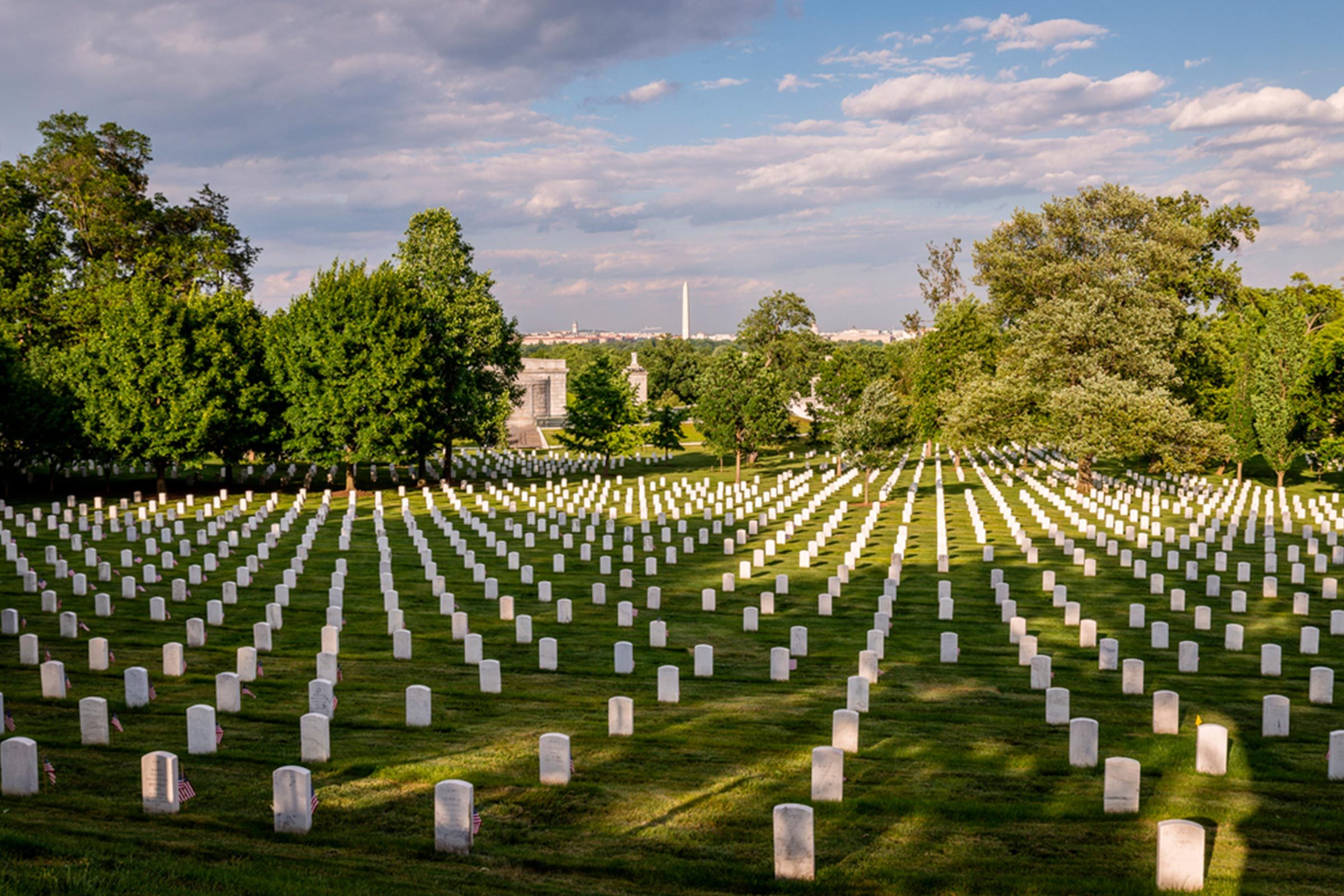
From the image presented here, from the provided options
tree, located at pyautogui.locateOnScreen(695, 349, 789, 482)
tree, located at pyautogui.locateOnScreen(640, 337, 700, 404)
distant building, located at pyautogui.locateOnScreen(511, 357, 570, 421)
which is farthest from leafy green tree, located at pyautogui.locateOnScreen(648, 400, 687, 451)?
tree, located at pyautogui.locateOnScreen(640, 337, 700, 404)

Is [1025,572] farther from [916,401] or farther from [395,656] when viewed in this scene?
[916,401]

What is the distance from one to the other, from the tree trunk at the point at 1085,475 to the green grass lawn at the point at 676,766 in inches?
819

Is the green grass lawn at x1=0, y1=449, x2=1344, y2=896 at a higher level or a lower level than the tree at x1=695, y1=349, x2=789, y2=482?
lower

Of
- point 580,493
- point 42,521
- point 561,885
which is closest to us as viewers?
point 561,885

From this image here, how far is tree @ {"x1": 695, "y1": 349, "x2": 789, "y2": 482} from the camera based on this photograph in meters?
48.0

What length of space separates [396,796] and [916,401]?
50.1m

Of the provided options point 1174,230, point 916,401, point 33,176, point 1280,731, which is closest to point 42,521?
point 33,176

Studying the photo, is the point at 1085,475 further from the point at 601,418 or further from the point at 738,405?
the point at 601,418

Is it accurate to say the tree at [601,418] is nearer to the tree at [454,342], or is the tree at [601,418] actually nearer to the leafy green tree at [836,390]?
the tree at [454,342]

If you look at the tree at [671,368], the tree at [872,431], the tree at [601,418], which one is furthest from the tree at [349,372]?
the tree at [671,368]

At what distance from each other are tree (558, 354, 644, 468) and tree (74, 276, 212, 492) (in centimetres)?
1667

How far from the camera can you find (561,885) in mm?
7297

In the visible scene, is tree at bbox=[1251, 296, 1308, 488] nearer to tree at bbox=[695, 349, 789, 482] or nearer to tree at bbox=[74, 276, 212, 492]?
tree at bbox=[695, 349, 789, 482]

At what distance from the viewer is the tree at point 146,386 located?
3709 cm
